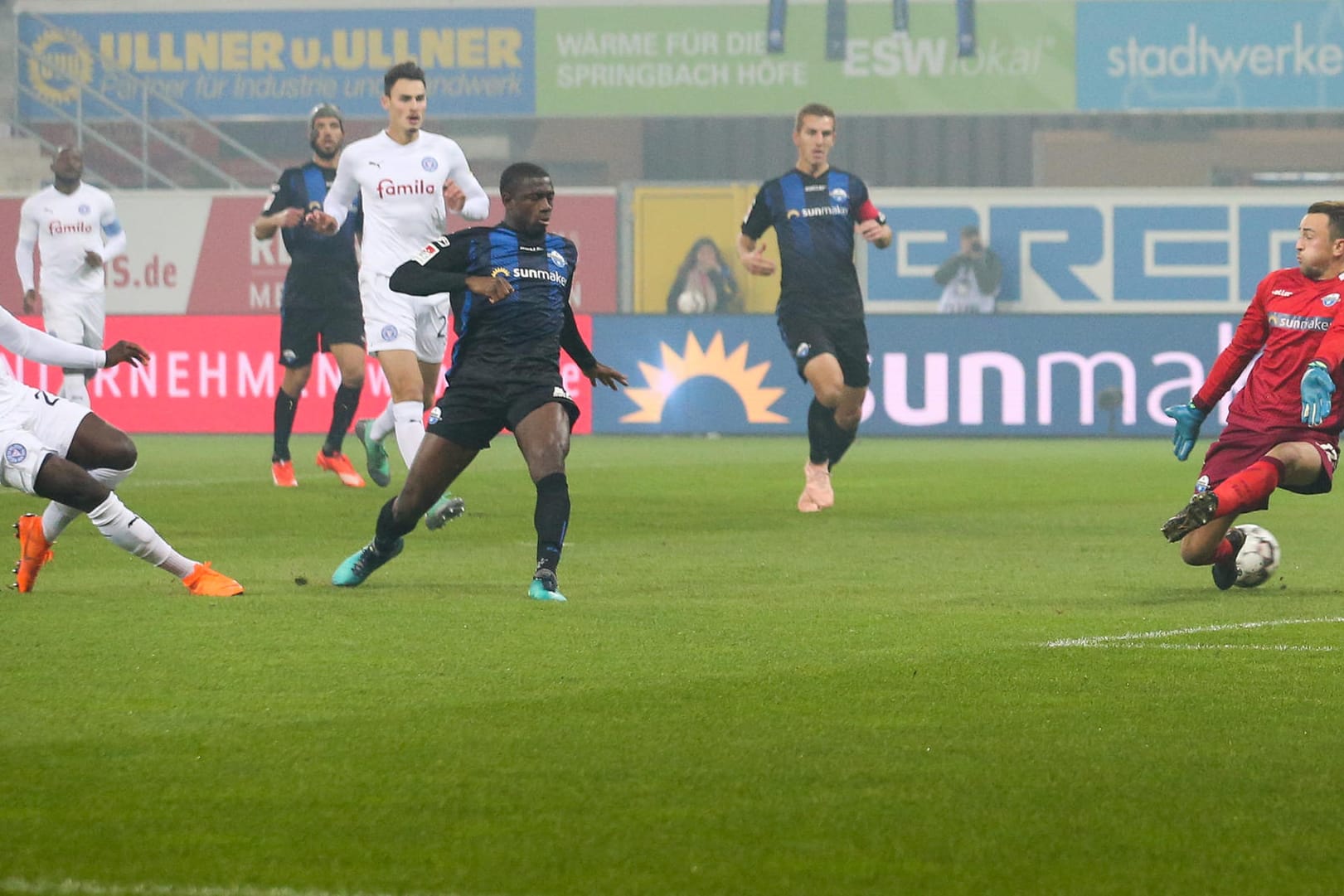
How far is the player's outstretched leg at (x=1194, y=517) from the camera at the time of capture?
318 inches

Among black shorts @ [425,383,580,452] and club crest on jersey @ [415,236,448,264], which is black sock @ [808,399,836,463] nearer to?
black shorts @ [425,383,580,452]

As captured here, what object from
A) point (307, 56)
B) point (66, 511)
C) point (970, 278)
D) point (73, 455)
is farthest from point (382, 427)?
point (307, 56)

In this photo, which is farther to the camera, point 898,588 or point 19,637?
point 898,588

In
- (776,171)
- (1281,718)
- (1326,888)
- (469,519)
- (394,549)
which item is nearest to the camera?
(1326,888)

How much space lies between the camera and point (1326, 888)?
3.79 m

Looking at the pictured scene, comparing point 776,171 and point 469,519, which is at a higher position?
point 776,171

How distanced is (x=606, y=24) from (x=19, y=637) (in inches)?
1025

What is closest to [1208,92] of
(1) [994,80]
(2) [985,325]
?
(1) [994,80]

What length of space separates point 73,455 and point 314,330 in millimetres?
6794

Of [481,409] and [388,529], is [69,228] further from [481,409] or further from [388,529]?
[481,409]

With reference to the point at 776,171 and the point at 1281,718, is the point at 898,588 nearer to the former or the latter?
the point at 1281,718

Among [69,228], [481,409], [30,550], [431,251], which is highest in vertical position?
[69,228]

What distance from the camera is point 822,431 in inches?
508

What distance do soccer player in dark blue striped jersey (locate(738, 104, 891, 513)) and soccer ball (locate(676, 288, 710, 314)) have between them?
1350 cm
